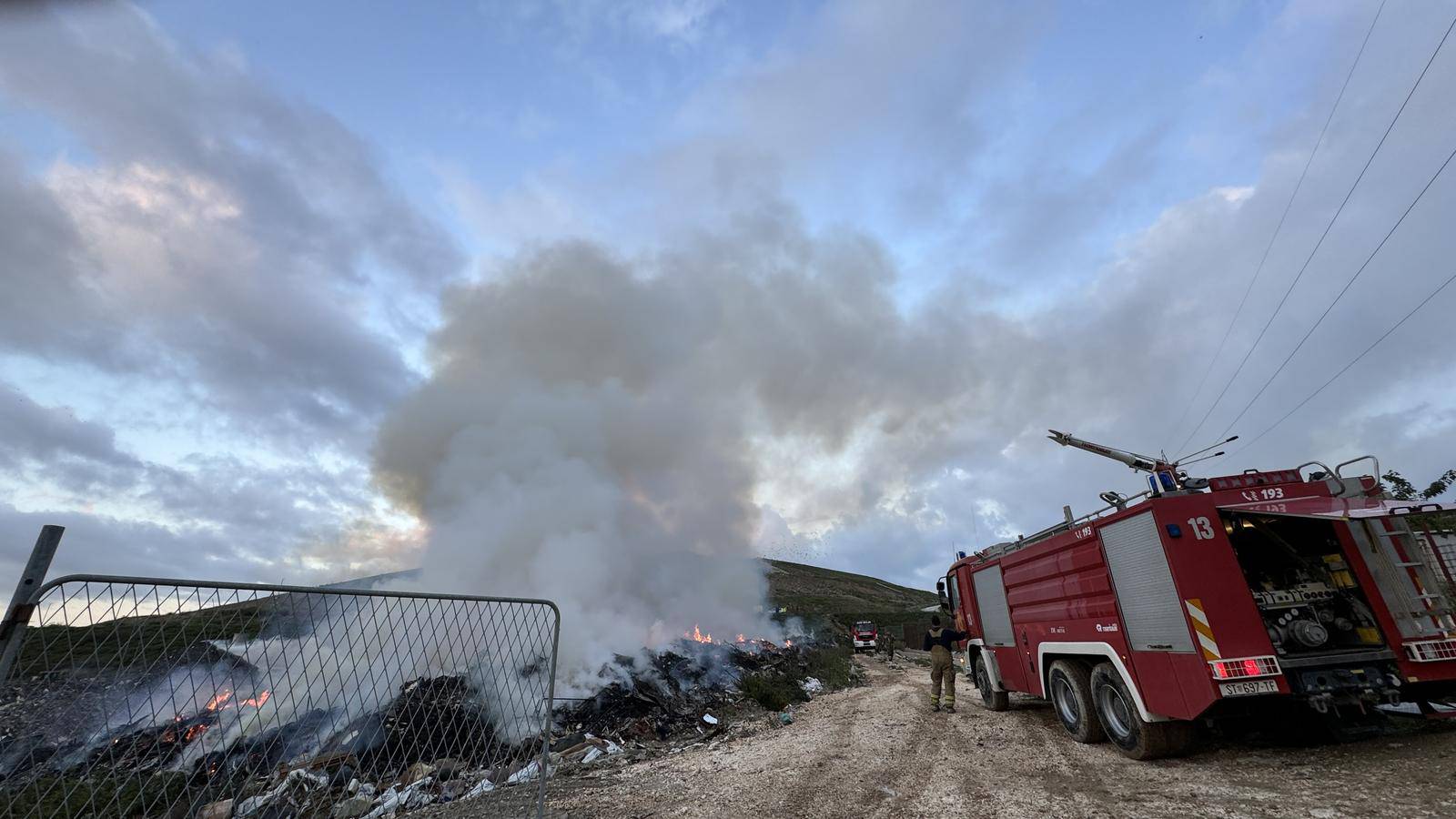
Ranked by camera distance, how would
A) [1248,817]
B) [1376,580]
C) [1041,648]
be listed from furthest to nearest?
[1041,648] → [1376,580] → [1248,817]

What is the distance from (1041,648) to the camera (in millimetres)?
8906

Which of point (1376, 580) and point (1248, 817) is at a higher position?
point (1376, 580)

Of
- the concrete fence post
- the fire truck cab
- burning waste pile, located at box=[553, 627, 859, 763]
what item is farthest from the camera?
the fire truck cab

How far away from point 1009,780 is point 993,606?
177 inches

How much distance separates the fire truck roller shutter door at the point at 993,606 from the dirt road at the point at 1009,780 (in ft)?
4.56

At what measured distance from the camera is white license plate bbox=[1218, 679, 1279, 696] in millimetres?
5852

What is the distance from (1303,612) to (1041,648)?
3.09 meters

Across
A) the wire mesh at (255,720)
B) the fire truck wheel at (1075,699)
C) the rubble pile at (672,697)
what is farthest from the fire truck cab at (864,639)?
the fire truck wheel at (1075,699)

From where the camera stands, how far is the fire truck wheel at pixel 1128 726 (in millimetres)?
6832

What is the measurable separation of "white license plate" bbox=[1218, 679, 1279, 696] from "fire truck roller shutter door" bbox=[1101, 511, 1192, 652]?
1.29 ft

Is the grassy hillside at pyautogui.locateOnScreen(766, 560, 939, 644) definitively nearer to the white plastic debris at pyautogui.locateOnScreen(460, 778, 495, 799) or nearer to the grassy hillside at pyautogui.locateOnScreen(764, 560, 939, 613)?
the grassy hillside at pyautogui.locateOnScreen(764, 560, 939, 613)

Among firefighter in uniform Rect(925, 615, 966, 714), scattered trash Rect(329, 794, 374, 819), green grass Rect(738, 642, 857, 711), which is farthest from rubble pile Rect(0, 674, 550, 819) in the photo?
firefighter in uniform Rect(925, 615, 966, 714)

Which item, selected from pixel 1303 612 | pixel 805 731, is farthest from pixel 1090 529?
pixel 805 731

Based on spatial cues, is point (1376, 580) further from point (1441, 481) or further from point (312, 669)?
point (1441, 481)
